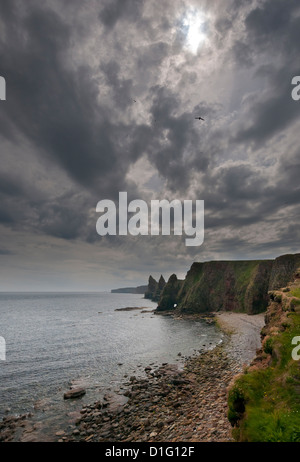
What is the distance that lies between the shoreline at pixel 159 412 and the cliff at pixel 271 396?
86.7 inches

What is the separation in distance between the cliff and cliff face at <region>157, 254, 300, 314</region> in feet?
241

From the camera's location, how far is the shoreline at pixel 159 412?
15.2 metres

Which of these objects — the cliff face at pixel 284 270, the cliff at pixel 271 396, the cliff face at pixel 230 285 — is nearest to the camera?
the cliff at pixel 271 396

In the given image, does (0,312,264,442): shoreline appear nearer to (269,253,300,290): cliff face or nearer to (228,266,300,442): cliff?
(228,266,300,442): cliff

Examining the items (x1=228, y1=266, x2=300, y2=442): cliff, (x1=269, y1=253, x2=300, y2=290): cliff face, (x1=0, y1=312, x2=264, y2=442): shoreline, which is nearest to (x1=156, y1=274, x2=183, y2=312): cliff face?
(x1=269, y1=253, x2=300, y2=290): cliff face

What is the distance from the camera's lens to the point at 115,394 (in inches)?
974

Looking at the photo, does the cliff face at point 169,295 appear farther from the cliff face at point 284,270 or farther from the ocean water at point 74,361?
the ocean water at point 74,361

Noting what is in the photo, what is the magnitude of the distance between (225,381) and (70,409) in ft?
59.0

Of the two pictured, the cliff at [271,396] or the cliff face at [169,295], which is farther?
the cliff face at [169,295]

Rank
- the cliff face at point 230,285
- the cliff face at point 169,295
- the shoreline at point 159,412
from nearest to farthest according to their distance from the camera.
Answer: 1. the shoreline at point 159,412
2. the cliff face at point 230,285
3. the cliff face at point 169,295

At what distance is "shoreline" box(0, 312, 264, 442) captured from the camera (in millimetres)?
15172

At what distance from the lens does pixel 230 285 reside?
361 ft

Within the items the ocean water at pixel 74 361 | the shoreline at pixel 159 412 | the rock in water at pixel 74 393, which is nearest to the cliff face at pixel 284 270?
Result: the ocean water at pixel 74 361
